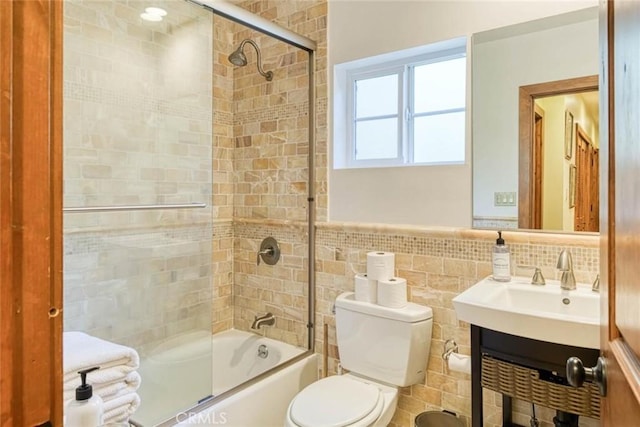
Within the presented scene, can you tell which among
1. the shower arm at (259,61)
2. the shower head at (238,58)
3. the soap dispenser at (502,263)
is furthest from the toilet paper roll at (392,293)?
the shower head at (238,58)

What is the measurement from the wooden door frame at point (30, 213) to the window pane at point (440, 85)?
72.4 inches

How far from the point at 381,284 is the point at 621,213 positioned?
1.30 m

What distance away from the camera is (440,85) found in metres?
2.04

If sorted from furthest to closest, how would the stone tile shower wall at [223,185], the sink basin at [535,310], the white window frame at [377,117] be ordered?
the stone tile shower wall at [223,185] → the white window frame at [377,117] → the sink basin at [535,310]

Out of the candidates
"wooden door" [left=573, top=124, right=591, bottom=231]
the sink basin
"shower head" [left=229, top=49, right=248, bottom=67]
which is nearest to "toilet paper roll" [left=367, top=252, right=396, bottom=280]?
the sink basin

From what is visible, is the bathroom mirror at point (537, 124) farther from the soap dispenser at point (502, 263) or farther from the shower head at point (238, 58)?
the shower head at point (238, 58)

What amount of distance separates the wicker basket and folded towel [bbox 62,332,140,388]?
1.25 m

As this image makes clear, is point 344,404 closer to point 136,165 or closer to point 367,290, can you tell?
point 367,290

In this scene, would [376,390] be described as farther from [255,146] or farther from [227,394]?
[255,146]

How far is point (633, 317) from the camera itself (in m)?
0.56

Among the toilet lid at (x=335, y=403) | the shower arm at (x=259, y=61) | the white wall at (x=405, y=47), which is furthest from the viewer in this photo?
the shower arm at (x=259, y=61)

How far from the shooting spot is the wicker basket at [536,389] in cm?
123

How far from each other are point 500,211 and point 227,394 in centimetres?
149

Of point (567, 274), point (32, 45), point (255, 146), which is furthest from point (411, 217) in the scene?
point (32, 45)
